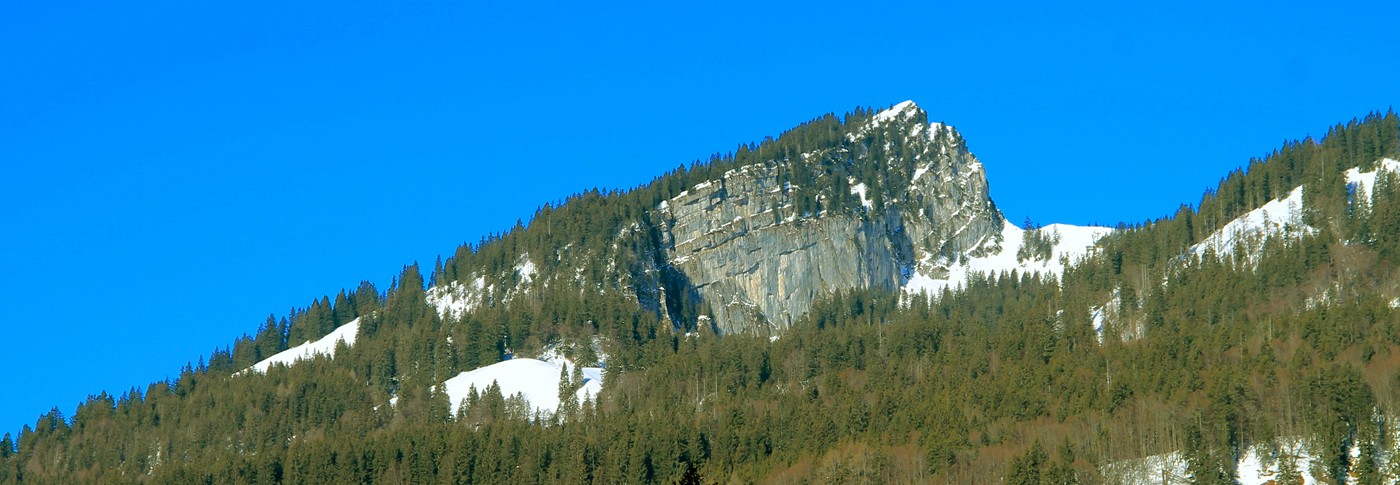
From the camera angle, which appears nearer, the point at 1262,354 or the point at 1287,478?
the point at 1287,478

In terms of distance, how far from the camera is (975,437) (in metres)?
195

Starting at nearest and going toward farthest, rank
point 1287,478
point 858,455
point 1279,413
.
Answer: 1. point 1287,478
2. point 1279,413
3. point 858,455

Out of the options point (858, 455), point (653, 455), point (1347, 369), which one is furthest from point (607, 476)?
point (1347, 369)

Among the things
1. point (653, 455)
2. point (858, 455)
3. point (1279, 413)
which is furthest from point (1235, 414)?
point (653, 455)

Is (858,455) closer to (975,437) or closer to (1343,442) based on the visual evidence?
(975,437)

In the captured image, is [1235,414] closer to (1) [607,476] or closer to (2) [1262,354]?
(2) [1262,354]

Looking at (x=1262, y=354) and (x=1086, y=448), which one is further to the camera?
(x=1262, y=354)

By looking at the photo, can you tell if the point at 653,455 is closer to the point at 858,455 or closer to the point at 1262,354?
the point at 858,455

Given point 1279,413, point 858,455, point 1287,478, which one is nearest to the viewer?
point 1287,478

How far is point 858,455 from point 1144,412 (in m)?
26.4

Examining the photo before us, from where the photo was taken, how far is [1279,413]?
588 ft

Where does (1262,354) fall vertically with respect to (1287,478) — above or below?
above

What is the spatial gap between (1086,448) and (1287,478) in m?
21.3

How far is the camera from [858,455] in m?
194
